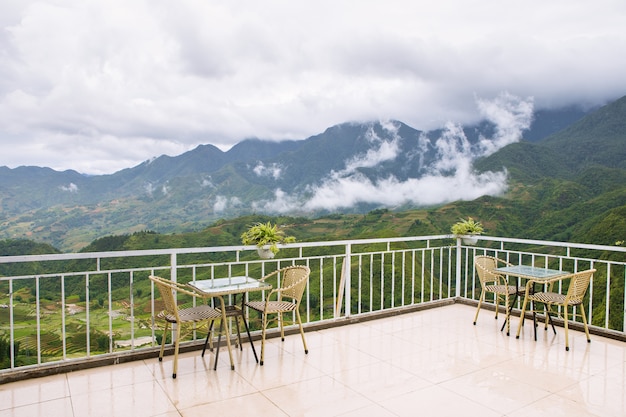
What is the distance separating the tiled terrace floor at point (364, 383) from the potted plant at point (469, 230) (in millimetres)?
1778

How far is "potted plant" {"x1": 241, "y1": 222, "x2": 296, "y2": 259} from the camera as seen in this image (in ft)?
13.7

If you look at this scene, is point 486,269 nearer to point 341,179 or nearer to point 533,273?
point 533,273

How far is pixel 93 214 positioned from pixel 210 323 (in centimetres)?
9616

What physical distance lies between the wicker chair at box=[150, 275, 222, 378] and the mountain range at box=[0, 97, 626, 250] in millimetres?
36620

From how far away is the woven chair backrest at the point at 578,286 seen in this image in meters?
3.93

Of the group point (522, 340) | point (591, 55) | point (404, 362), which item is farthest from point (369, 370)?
point (591, 55)

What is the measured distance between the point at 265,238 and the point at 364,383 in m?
1.75

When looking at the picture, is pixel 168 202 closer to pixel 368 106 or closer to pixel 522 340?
pixel 368 106

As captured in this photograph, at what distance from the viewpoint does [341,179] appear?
104688mm

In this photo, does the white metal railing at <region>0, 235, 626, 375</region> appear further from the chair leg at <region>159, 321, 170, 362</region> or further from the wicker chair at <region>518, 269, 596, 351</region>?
the wicker chair at <region>518, 269, 596, 351</region>

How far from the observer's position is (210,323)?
364cm

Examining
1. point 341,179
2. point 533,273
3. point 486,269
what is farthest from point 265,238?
point 341,179

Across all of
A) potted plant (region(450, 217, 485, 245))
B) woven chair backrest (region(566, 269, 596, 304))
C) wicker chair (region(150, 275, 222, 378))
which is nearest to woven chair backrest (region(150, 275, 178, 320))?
wicker chair (region(150, 275, 222, 378))

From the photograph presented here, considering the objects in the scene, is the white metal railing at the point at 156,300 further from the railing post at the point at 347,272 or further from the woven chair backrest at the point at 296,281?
the woven chair backrest at the point at 296,281
